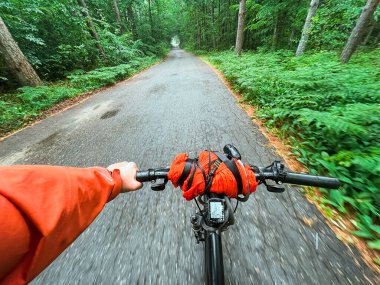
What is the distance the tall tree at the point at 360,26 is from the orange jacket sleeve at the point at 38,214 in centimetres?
792

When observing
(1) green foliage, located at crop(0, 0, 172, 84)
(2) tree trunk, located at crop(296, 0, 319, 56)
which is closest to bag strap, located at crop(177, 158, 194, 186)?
(1) green foliage, located at crop(0, 0, 172, 84)

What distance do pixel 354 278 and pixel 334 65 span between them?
5.24m

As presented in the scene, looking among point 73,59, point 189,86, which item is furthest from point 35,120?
point 73,59

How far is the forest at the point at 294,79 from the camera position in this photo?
2.22m

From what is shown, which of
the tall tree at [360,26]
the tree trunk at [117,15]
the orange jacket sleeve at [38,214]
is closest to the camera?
the orange jacket sleeve at [38,214]

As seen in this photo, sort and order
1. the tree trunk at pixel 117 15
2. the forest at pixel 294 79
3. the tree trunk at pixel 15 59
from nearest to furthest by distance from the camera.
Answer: the forest at pixel 294 79 < the tree trunk at pixel 15 59 < the tree trunk at pixel 117 15

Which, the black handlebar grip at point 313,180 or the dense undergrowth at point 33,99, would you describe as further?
the dense undergrowth at point 33,99

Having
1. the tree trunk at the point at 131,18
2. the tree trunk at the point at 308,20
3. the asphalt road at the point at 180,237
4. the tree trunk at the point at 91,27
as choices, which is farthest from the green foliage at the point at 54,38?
the tree trunk at the point at 131,18

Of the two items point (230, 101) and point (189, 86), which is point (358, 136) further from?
point (189, 86)

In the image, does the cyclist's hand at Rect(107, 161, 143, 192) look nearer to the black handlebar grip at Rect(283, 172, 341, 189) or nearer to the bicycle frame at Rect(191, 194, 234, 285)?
the bicycle frame at Rect(191, 194, 234, 285)

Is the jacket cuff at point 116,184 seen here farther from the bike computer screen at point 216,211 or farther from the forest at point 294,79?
the forest at point 294,79

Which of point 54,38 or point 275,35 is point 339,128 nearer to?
point 54,38

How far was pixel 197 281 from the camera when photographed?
1.49m

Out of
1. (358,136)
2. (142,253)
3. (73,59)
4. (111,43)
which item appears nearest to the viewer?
(142,253)
